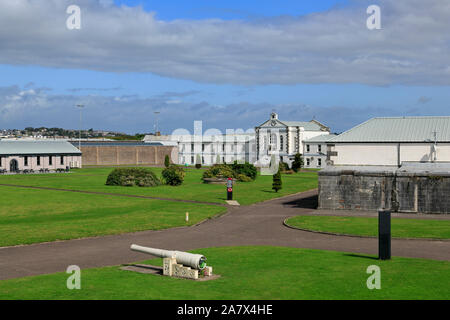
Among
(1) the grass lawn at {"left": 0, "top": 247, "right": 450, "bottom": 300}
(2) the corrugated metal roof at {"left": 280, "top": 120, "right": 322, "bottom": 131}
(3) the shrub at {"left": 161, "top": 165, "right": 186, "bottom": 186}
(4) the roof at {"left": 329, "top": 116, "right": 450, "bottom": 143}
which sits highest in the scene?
(2) the corrugated metal roof at {"left": 280, "top": 120, "right": 322, "bottom": 131}

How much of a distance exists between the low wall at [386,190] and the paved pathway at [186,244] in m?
6.70

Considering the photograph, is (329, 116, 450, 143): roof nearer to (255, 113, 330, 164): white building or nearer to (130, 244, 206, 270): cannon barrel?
(130, 244, 206, 270): cannon barrel

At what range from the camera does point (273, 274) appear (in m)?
15.5

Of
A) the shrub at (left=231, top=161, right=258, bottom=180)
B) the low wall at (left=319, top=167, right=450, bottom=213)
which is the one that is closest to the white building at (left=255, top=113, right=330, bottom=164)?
the shrub at (left=231, top=161, right=258, bottom=180)

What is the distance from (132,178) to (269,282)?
40.6m

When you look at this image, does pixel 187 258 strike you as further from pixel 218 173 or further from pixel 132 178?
pixel 218 173

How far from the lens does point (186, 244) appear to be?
2242 cm

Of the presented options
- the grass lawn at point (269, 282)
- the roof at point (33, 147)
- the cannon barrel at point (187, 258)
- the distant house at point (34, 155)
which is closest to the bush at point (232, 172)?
the distant house at point (34, 155)

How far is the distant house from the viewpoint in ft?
253

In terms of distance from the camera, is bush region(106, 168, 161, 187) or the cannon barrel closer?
the cannon barrel

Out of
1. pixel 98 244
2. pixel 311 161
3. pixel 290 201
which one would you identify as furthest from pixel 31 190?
pixel 311 161

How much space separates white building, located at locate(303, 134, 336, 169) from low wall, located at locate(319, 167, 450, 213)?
190ft

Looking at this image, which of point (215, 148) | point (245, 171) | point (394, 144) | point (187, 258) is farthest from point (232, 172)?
point (215, 148)
